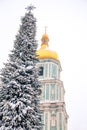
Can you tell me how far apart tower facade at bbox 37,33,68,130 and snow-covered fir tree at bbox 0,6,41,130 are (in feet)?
68.7

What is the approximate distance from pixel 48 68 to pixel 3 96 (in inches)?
1047

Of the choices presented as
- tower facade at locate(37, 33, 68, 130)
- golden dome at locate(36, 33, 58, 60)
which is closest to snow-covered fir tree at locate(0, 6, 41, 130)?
tower facade at locate(37, 33, 68, 130)

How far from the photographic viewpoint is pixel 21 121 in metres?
15.2

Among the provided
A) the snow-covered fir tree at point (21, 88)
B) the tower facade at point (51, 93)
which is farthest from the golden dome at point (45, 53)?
the snow-covered fir tree at point (21, 88)

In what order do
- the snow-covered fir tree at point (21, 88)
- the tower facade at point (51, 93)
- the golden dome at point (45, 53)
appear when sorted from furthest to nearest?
the golden dome at point (45, 53) → the tower facade at point (51, 93) → the snow-covered fir tree at point (21, 88)

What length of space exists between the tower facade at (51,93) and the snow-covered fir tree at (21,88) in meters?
20.9

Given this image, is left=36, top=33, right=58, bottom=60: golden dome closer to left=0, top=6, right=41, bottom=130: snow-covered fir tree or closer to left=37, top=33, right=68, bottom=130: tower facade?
left=37, top=33, right=68, bottom=130: tower facade

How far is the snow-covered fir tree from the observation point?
49.9 ft

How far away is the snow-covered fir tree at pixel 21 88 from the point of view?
1520cm

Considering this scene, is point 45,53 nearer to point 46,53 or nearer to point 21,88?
point 46,53

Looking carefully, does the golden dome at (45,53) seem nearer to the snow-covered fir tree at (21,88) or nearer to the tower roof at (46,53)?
the tower roof at (46,53)

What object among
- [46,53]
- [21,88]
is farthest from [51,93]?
[21,88]

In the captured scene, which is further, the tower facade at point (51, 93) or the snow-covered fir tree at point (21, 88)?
the tower facade at point (51, 93)

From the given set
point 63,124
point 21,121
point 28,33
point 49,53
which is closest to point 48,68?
point 49,53
